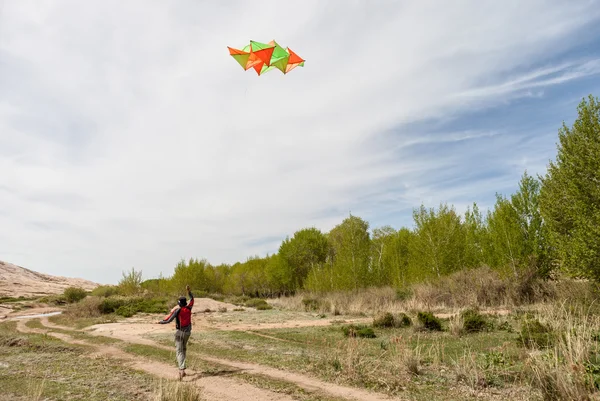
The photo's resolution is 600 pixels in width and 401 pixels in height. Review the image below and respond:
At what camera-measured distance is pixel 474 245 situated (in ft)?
125

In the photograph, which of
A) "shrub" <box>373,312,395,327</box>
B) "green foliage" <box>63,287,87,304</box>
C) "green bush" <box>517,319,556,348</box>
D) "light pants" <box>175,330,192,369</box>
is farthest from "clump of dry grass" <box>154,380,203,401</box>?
"green foliage" <box>63,287,87,304</box>

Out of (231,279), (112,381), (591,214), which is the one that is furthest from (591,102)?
(231,279)

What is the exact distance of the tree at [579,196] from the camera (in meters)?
17.6

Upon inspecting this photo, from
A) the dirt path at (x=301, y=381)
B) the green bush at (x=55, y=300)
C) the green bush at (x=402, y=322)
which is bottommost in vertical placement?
the dirt path at (x=301, y=381)

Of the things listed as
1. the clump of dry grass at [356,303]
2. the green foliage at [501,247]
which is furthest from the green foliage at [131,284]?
the clump of dry grass at [356,303]

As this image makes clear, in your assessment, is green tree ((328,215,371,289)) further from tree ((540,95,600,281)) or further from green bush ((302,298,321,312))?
tree ((540,95,600,281))

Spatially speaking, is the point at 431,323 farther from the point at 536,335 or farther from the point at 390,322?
the point at 536,335

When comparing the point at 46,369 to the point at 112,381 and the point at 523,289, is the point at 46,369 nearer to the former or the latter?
the point at 112,381

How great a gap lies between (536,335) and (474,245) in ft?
92.8

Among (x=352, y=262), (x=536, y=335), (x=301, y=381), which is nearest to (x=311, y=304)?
(x=352, y=262)

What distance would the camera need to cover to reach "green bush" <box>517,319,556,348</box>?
36.2 feet

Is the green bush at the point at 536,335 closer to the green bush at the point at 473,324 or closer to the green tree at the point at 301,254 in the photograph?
the green bush at the point at 473,324

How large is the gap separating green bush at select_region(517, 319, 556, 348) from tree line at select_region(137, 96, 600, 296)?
6.93 metres

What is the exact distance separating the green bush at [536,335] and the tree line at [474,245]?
6.93m
